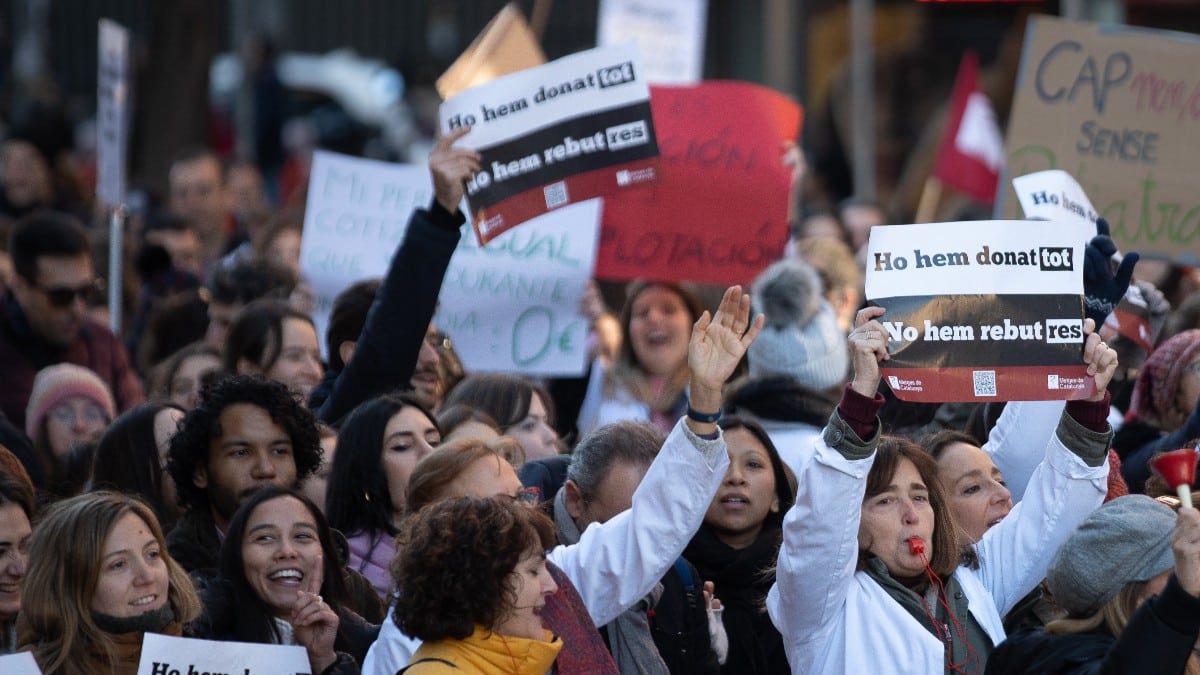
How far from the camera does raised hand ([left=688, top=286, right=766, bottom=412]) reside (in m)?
4.43

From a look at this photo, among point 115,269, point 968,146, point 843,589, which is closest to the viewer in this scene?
point 843,589

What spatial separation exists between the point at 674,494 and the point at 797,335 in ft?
7.72

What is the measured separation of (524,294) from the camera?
7688 millimetres

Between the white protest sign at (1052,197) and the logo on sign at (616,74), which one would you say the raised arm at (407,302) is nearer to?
the logo on sign at (616,74)

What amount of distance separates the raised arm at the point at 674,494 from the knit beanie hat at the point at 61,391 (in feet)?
8.99

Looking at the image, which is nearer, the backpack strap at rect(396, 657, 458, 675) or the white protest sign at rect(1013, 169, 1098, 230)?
the backpack strap at rect(396, 657, 458, 675)

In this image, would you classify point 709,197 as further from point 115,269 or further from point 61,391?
point 115,269

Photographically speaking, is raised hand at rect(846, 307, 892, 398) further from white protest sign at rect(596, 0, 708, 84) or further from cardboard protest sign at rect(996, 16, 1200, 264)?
white protest sign at rect(596, 0, 708, 84)

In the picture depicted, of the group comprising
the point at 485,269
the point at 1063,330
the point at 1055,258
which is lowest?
the point at 485,269

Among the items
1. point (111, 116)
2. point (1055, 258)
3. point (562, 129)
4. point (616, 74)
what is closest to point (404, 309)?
point (562, 129)

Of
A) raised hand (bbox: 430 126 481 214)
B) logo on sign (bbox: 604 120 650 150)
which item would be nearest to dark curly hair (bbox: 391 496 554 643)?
raised hand (bbox: 430 126 481 214)


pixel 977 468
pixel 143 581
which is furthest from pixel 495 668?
pixel 977 468

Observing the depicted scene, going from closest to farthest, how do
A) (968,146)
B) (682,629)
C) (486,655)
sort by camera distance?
(486,655), (682,629), (968,146)

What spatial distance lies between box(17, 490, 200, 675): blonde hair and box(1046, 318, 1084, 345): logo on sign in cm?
218
